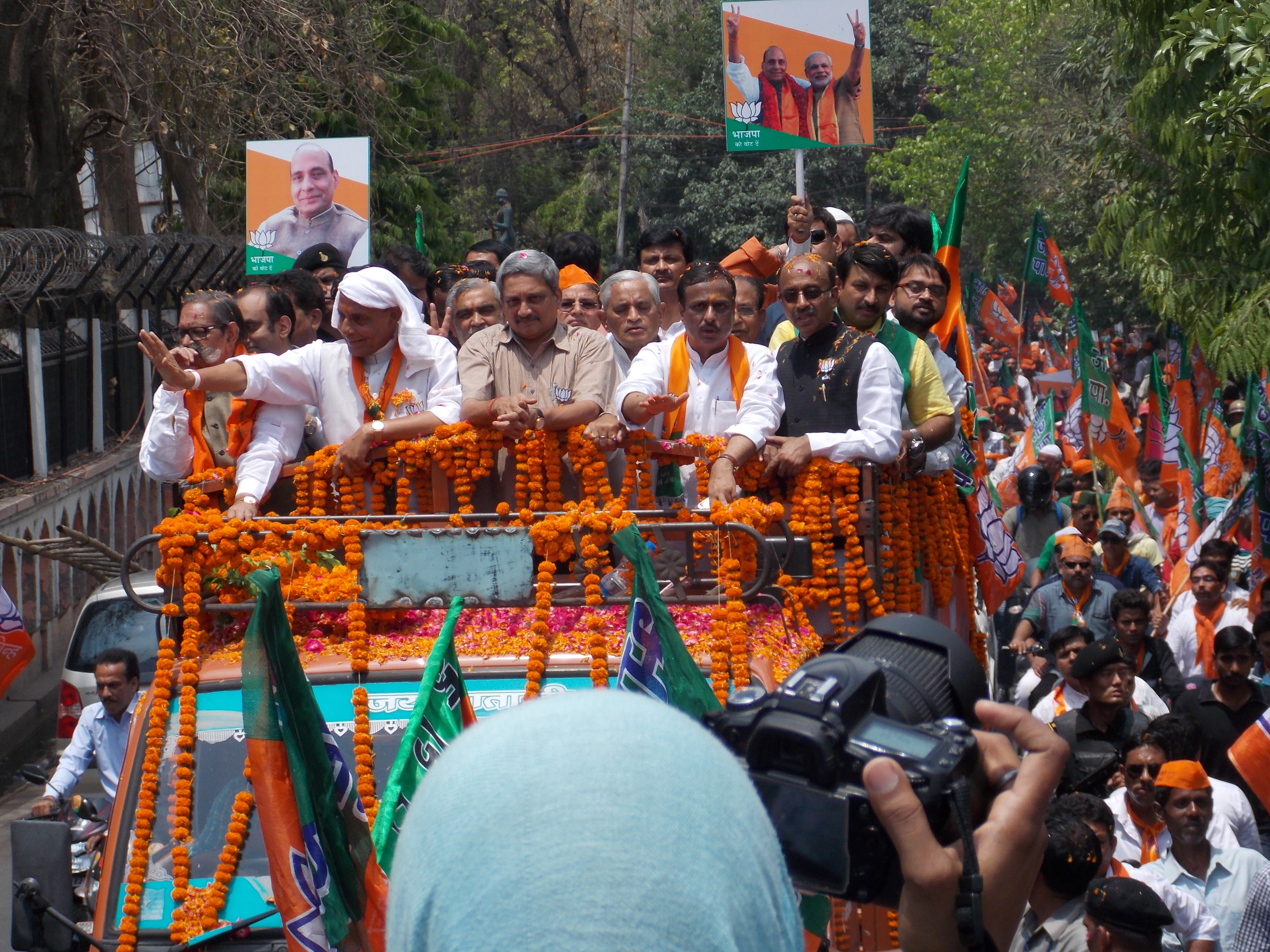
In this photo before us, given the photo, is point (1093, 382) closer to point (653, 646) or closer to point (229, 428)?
point (229, 428)

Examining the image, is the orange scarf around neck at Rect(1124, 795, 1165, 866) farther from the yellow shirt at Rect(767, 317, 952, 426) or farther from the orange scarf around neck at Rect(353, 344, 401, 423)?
the orange scarf around neck at Rect(353, 344, 401, 423)

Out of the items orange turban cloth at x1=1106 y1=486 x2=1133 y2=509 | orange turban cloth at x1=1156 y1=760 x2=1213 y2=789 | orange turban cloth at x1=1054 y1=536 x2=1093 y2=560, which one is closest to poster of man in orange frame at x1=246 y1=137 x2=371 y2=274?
orange turban cloth at x1=1054 y1=536 x2=1093 y2=560

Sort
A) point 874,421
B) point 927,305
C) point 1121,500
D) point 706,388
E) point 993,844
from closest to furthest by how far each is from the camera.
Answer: point 993,844 → point 874,421 → point 706,388 → point 927,305 → point 1121,500

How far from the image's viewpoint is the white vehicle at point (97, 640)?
29.0 ft

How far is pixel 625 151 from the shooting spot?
35344 mm

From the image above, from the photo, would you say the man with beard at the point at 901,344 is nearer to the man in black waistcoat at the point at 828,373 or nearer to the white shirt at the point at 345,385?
the man in black waistcoat at the point at 828,373

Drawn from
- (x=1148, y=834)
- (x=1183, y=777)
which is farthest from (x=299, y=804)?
(x=1148, y=834)

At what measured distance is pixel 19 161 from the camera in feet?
54.4

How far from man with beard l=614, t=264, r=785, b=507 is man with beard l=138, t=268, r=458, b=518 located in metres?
0.76

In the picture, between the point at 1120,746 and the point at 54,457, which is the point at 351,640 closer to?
the point at 1120,746

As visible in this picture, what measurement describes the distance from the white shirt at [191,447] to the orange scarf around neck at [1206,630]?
6072 mm

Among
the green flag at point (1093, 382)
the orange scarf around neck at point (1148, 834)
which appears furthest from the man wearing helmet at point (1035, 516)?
the orange scarf around neck at point (1148, 834)

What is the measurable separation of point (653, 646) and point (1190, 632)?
6.20 m

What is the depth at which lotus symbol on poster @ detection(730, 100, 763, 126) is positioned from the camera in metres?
9.66
